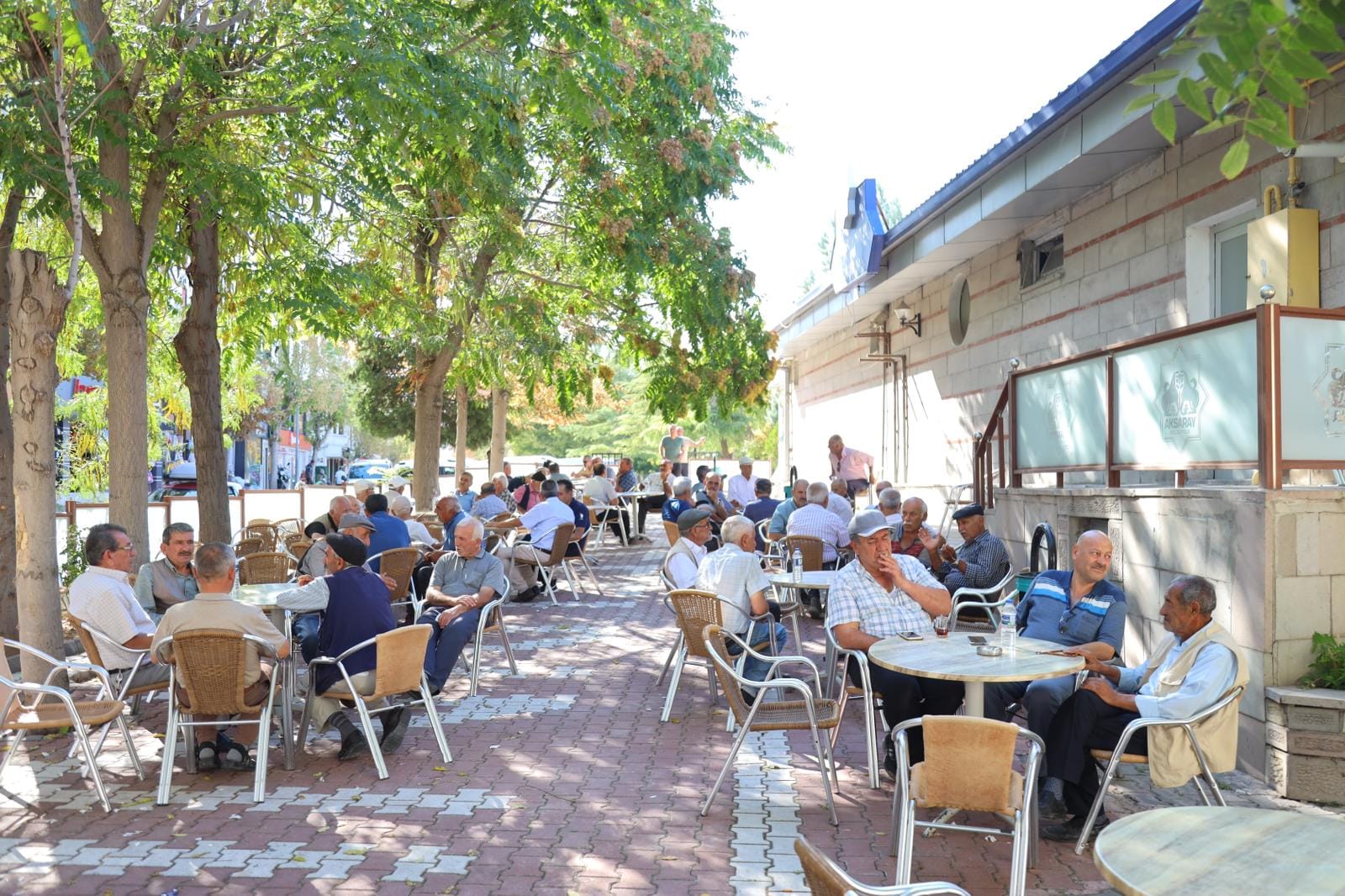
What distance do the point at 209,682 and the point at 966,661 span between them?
3.61m

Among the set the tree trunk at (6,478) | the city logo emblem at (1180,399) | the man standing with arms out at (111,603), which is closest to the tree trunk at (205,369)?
the tree trunk at (6,478)

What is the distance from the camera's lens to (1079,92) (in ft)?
27.1

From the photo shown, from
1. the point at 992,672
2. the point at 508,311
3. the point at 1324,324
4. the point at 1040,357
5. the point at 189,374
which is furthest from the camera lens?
the point at 508,311

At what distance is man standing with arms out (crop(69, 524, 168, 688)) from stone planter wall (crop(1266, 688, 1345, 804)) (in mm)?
5839

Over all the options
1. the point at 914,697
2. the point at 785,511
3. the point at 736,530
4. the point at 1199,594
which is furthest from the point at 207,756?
the point at 785,511

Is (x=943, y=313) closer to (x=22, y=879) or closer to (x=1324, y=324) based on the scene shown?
(x=1324, y=324)

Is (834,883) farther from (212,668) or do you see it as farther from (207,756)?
(207,756)

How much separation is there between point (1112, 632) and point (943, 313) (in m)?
9.94

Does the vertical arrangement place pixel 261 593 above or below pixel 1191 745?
above

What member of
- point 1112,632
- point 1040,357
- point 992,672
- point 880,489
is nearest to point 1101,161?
point 1040,357

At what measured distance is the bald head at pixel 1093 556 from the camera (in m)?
5.47

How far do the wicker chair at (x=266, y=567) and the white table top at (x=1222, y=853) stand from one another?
7.38m

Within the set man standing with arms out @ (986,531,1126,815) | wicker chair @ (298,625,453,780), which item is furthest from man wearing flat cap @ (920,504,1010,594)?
wicker chair @ (298,625,453,780)

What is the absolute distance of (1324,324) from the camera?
5.65m
